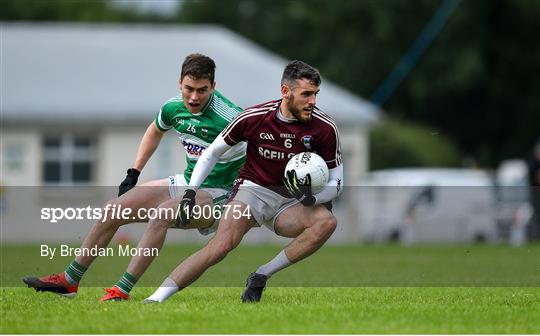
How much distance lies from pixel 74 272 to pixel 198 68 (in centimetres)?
184

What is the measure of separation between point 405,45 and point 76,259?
4185 centimetres

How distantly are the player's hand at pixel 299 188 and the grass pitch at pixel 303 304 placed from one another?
0.78m

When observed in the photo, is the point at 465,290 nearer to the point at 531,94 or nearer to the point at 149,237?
the point at 149,237

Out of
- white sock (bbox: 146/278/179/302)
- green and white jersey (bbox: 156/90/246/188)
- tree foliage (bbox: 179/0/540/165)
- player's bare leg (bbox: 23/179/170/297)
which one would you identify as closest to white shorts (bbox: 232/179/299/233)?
green and white jersey (bbox: 156/90/246/188)

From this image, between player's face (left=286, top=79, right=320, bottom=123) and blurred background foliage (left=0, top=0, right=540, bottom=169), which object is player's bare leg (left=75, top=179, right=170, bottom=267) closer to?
player's face (left=286, top=79, right=320, bottom=123)

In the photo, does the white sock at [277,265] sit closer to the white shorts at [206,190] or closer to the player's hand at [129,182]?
the white shorts at [206,190]

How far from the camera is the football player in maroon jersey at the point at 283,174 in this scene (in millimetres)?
10383

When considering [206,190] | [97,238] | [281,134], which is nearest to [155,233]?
[97,238]

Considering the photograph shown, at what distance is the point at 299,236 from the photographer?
1059 cm

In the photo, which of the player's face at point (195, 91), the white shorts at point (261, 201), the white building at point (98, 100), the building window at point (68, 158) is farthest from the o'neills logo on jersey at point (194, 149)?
the building window at point (68, 158)

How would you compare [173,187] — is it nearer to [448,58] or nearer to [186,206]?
[186,206]

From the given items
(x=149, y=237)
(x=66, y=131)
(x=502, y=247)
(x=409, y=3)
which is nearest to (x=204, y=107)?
(x=149, y=237)
